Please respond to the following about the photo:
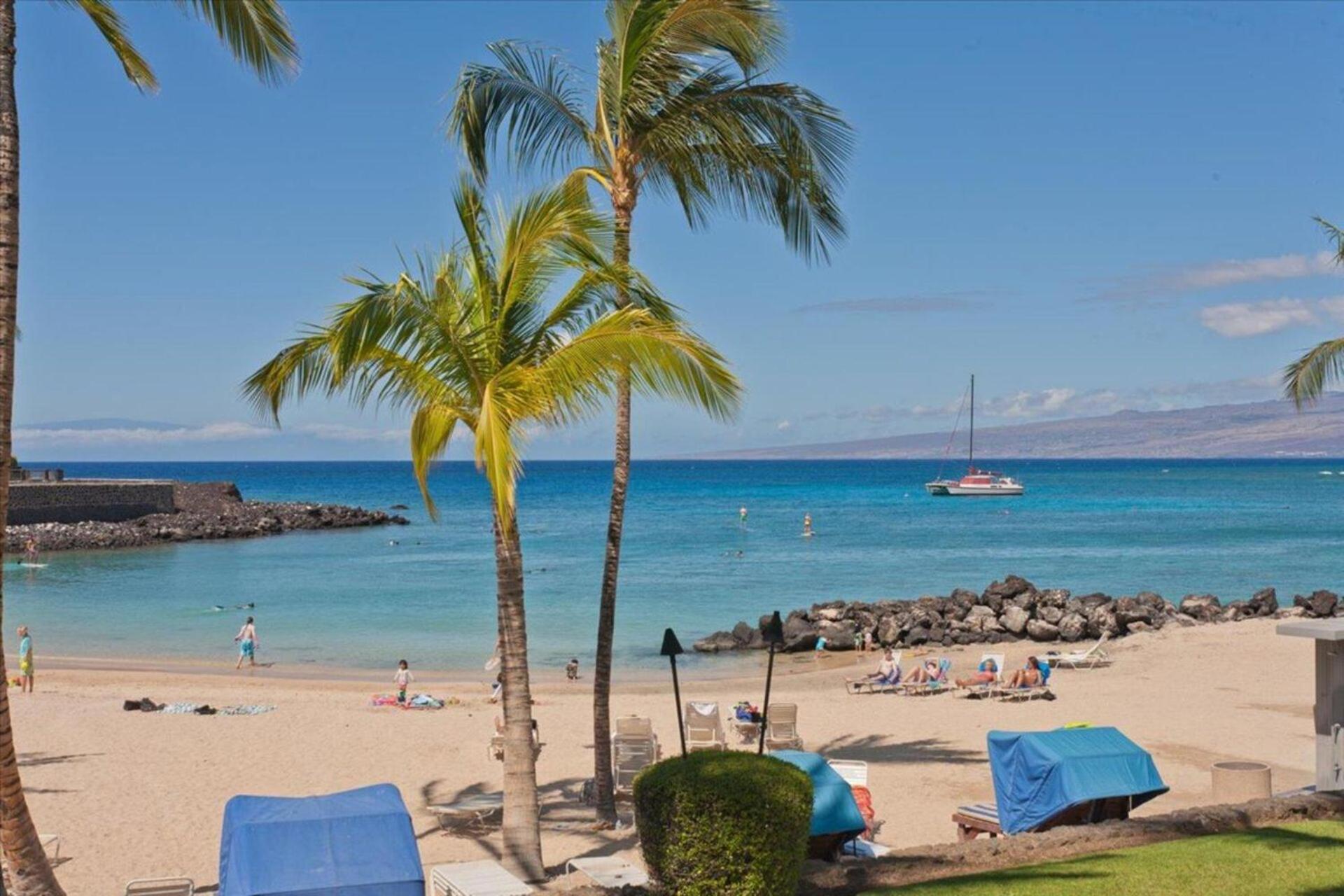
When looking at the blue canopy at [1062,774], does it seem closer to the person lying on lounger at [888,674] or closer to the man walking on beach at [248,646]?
the person lying on lounger at [888,674]

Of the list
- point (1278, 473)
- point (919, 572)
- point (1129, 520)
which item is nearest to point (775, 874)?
point (919, 572)

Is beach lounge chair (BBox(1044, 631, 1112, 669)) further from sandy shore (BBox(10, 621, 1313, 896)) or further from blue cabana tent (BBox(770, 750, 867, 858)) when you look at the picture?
blue cabana tent (BBox(770, 750, 867, 858))

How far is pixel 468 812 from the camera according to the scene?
43.0 ft

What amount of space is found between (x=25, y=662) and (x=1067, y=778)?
19.9m

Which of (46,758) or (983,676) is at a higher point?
(983,676)

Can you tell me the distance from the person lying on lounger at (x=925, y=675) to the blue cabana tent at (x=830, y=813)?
11967mm

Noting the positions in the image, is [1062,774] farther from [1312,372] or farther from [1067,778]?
[1312,372]

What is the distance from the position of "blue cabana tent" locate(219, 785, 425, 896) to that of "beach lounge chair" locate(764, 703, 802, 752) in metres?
8.78

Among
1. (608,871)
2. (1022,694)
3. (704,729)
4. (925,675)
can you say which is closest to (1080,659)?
(925,675)

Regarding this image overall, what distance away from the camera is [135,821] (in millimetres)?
13531

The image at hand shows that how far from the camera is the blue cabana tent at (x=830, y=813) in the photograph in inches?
382

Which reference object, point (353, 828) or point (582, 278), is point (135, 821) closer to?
point (353, 828)

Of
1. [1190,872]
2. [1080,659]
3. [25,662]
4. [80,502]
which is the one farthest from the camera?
[80,502]

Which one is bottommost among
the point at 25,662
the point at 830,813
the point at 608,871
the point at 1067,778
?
the point at 25,662
